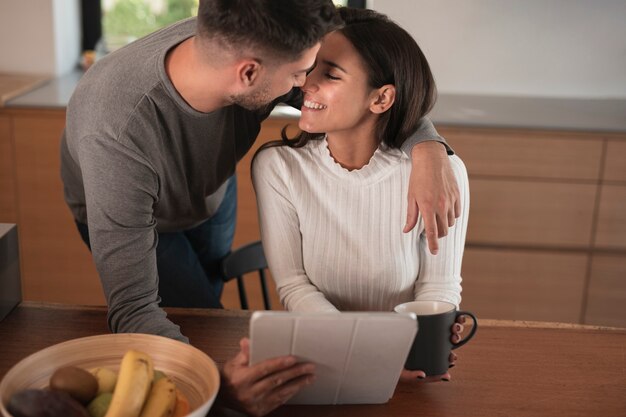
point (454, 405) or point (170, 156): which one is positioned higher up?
point (170, 156)

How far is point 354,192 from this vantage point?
65.4 inches

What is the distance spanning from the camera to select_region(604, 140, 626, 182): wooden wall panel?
275 cm

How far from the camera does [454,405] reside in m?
1.25

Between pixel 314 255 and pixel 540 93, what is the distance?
6.03 feet

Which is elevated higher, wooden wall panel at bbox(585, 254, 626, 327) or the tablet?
the tablet

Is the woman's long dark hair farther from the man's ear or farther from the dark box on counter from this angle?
the dark box on counter

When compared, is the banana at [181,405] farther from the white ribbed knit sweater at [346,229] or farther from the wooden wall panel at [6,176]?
the wooden wall panel at [6,176]

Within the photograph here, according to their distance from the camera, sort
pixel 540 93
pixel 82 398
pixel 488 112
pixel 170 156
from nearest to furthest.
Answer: pixel 82 398, pixel 170 156, pixel 488 112, pixel 540 93

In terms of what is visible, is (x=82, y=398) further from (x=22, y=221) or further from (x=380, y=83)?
(x=22, y=221)

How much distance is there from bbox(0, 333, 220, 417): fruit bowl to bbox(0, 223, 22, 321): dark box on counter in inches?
13.0

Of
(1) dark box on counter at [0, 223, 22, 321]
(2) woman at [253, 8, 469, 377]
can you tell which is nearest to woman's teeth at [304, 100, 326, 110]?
(2) woman at [253, 8, 469, 377]

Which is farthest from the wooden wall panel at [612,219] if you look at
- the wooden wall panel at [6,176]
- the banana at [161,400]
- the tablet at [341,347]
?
the banana at [161,400]

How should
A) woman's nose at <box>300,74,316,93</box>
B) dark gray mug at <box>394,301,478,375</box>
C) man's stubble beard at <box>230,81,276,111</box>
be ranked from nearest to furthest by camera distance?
dark gray mug at <box>394,301,478,375</box> < man's stubble beard at <box>230,81,276,111</box> < woman's nose at <box>300,74,316,93</box>

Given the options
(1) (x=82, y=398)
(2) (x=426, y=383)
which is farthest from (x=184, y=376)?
(2) (x=426, y=383)
